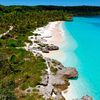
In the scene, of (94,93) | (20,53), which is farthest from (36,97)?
(20,53)

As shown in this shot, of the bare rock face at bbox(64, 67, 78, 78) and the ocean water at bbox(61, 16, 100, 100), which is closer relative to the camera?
the ocean water at bbox(61, 16, 100, 100)

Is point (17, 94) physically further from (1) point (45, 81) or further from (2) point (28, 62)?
(2) point (28, 62)

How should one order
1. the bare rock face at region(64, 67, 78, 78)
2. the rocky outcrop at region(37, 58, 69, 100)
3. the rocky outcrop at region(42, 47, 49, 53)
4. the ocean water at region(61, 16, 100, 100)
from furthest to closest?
1. the rocky outcrop at region(42, 47, 49, 53)
2. the bare rock face at region(64, 67, 78, 78)
3. the ocean water at region(61, 16, 100, 100)
4. the rocky outcrop at region(37, 58, 69, 100)

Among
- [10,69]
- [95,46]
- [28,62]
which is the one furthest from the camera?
[95,46]

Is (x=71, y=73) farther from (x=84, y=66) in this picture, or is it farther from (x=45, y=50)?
(x=45, y=50)

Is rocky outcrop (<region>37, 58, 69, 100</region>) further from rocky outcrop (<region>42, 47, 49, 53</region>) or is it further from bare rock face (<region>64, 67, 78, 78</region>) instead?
rocky outcrop (<region>42, 47, 49, 53</region>)

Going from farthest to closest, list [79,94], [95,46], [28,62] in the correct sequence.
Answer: [95,46] < [28,62] < [79,94]

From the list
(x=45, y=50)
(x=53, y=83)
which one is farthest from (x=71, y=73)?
(x=45, y=50)

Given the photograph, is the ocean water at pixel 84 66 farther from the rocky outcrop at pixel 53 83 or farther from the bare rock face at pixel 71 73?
the rocky outcrop at pixel 53 83

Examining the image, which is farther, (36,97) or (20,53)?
(20,53)

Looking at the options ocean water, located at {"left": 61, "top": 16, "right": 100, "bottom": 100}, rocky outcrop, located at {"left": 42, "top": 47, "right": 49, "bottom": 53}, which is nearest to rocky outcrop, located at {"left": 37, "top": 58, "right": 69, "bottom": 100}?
ocean water, located at {"left": 61, "top": 16, "right": 100, "bottom": 100}

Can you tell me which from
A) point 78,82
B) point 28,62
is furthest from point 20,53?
point 78,82
